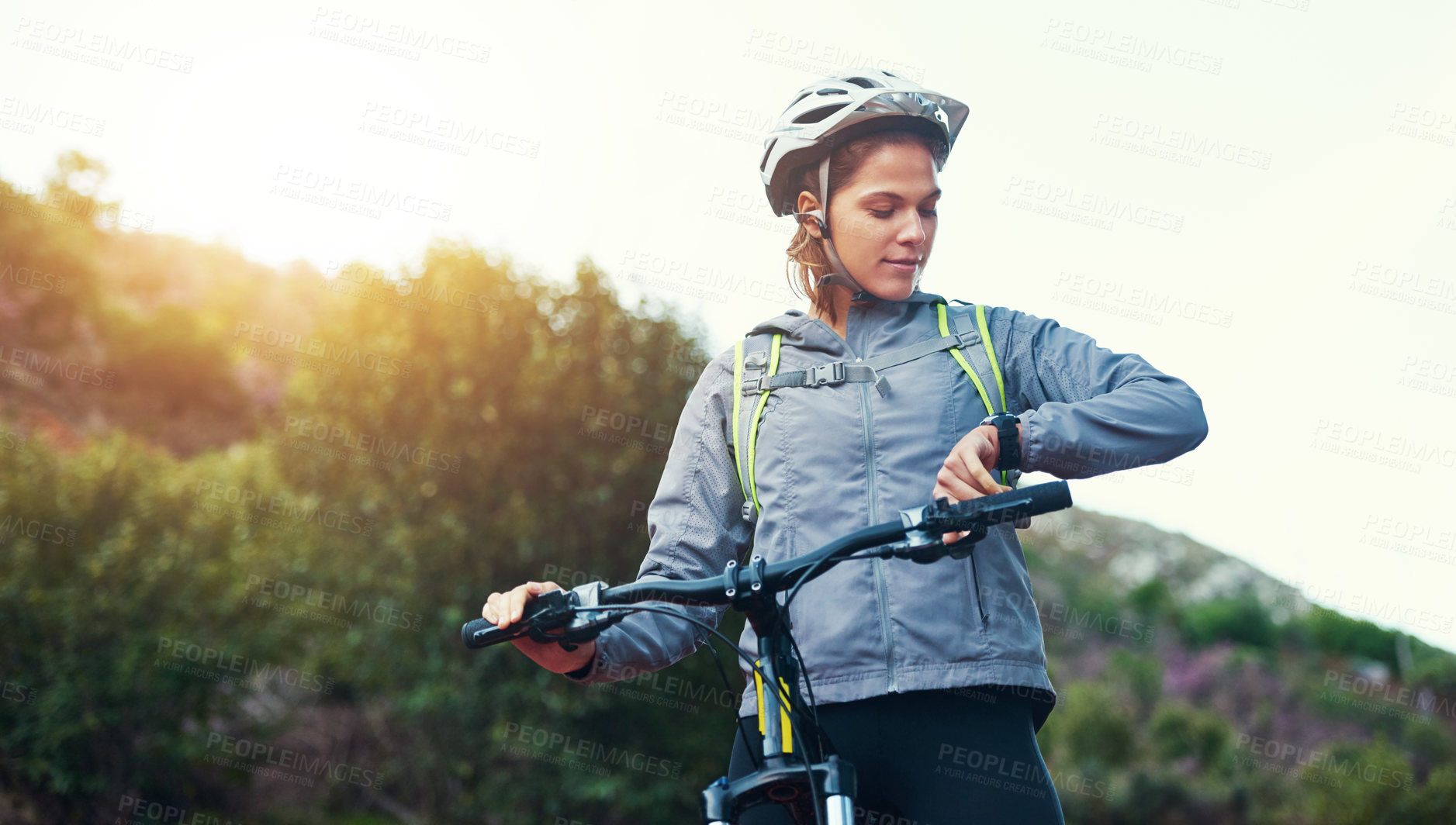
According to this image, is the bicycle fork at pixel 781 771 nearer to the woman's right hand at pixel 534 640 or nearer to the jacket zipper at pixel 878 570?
the jacket zipper at pixel 878 570

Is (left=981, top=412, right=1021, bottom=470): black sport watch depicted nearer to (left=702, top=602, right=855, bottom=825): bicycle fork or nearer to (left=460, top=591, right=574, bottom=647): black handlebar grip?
(left=702, top=602, right=855, bottom=825): bicycle fork

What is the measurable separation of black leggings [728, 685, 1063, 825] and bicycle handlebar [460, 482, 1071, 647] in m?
0.34

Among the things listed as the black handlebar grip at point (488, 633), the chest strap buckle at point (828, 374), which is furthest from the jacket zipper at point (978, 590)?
the black handlebar grip at point (488, 633)

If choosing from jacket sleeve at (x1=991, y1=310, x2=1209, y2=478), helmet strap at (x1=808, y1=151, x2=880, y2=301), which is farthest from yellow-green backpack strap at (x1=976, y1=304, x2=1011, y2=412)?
helmet strap at (x1=808, y1=151, x2=880, y2=301)

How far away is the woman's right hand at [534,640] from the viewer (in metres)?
1.73

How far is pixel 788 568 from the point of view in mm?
1591

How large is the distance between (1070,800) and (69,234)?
20504mm

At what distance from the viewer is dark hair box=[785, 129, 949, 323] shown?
2213 mm

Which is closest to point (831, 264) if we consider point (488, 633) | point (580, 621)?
point (580, 621)

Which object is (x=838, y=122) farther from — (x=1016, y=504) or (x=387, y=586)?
(x=387, y=586)

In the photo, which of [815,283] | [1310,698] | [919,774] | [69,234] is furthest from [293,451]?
[69,234]

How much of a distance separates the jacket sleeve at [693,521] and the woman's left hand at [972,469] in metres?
0.61

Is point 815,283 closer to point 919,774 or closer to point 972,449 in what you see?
point 972,449

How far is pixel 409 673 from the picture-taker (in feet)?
26.0
